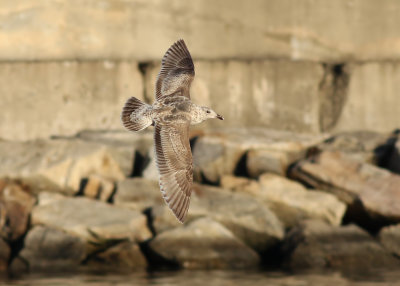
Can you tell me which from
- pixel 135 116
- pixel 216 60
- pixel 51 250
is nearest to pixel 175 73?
pixel 135 116

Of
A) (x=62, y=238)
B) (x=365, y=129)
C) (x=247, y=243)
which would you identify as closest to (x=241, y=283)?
(x=247, y=243)

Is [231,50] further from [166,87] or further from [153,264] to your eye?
[166,87]

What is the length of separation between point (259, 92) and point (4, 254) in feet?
15.3

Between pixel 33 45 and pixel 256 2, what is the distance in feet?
11.6

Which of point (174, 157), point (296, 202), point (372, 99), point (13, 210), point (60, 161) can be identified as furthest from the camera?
point (372, 99)

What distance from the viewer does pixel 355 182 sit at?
1110cm

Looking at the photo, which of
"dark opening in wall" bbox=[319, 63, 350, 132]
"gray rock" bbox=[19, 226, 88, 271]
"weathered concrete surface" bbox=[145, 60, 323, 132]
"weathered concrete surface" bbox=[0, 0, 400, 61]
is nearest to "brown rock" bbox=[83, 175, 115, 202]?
"gray rock" bbox=[19, 226, 88, 271]

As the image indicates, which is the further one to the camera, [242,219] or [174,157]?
[242,219]

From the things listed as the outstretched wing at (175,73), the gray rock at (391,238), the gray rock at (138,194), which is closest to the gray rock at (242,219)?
the gray rock at (138,194)

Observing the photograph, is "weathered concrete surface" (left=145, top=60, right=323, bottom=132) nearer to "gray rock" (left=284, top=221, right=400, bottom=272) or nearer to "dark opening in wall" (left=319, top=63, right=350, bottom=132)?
"dark opening in wall" (left=319, top=63, right=350, bottom=132)

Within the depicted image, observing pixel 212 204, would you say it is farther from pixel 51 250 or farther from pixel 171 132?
pixel 171 132

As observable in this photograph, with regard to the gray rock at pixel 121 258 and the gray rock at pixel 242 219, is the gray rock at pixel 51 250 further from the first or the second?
the gray rock at pixel 242 219

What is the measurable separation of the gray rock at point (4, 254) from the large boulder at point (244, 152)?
9.71ft

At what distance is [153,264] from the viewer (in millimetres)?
10250
